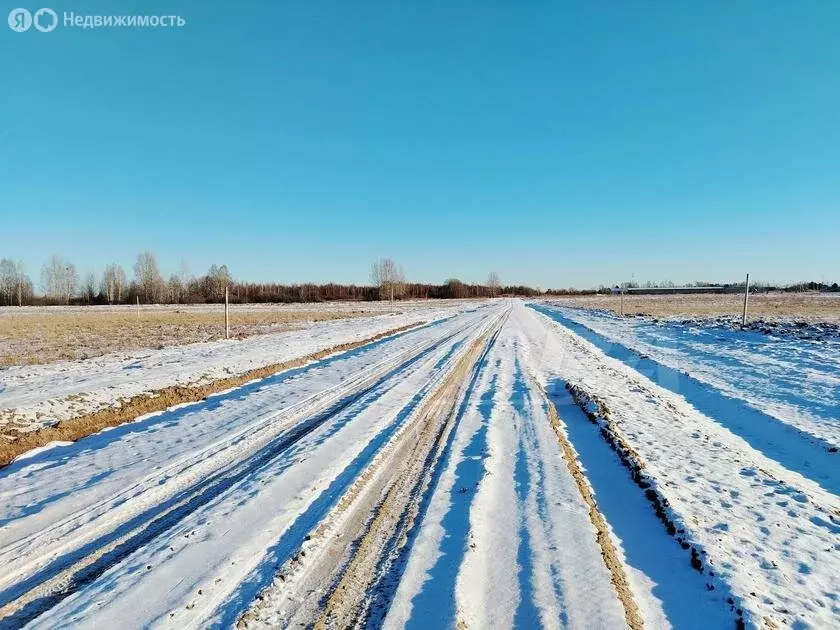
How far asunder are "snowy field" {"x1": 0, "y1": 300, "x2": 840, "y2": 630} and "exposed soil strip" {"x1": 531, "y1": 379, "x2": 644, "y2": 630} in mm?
27

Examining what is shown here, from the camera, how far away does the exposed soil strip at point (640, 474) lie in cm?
374

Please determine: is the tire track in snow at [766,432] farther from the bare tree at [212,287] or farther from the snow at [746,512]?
the bare tree at [212,287]

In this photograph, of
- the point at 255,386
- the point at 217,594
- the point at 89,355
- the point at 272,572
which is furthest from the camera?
the point at 89,355

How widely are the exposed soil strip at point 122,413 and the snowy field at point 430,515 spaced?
42cm

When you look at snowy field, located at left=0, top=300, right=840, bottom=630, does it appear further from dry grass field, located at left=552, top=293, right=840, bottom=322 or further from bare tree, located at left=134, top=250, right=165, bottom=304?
bare tree, located at left=134, top=250, right=165, bottom=304

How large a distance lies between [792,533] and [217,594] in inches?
207

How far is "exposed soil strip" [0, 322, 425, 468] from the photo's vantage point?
22.0 feet

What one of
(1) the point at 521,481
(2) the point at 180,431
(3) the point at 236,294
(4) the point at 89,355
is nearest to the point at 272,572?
(1) the point at 521,481

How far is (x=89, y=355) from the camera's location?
54.5 ft

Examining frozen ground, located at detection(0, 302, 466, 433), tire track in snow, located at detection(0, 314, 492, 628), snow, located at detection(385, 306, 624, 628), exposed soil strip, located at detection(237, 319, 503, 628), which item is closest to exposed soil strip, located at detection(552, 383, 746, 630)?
snow, located at detection(385, 306, 624, 628)

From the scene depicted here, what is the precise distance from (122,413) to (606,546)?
848 cm

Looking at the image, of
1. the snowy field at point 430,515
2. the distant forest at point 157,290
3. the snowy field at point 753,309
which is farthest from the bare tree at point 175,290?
the snowy field at point 430,515

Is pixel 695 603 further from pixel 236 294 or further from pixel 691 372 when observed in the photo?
pixel 236 294

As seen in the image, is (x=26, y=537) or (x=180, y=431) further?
(x=180, y=431)
